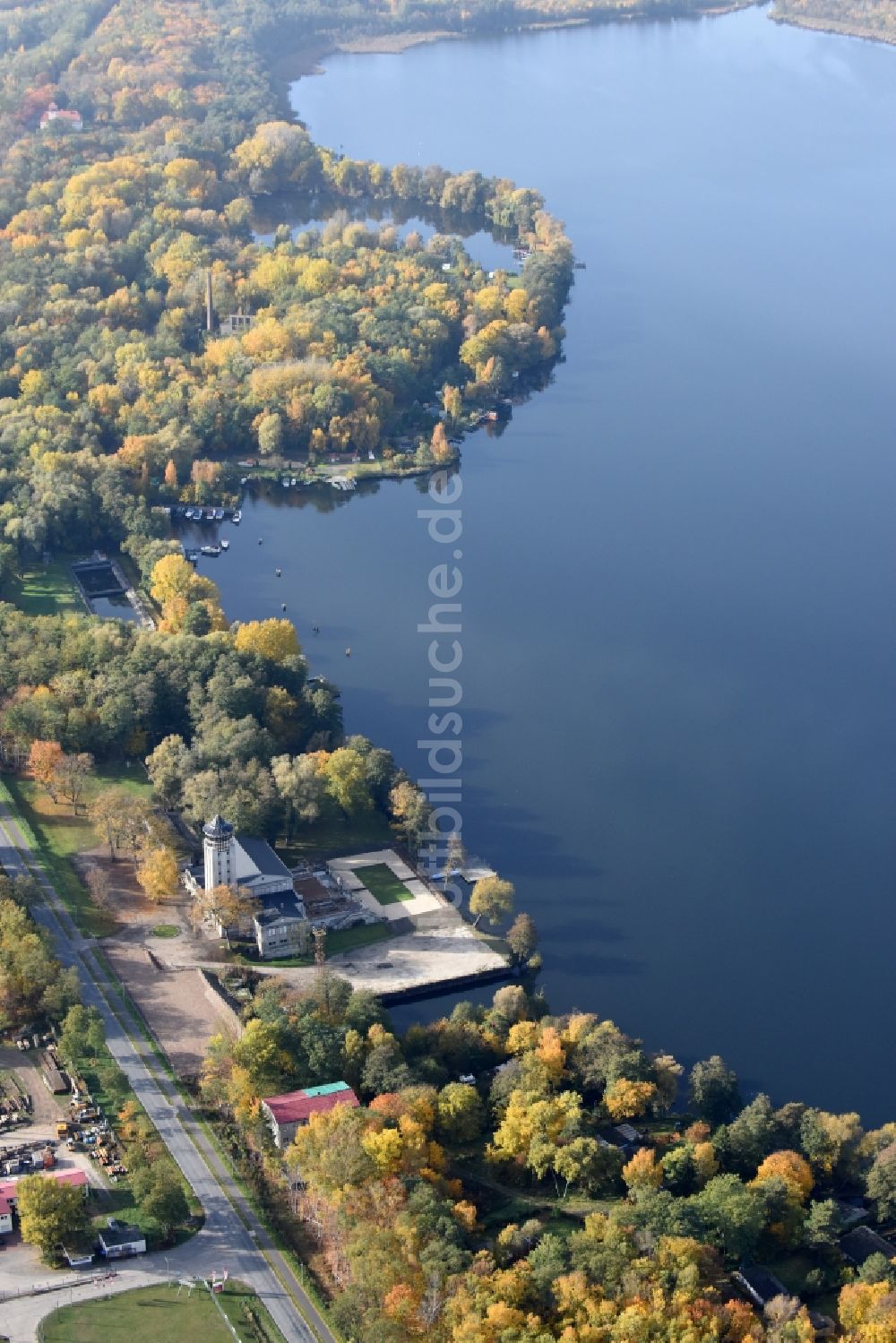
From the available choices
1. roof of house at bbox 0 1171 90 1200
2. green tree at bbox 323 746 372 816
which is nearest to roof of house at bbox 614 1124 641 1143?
roof of house at bbox 0 1171 90 1200

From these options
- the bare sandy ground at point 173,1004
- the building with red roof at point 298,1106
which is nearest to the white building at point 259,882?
the bare sandy ground at point 173,1004

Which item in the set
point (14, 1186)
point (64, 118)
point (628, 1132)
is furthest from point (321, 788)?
point (64, 118)

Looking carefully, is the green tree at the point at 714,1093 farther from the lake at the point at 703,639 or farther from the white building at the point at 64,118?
the white building at the point at 64,118

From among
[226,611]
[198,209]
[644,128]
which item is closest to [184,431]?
[226,611]

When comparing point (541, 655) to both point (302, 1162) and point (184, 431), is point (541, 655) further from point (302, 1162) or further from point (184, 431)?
point (302, 1162)

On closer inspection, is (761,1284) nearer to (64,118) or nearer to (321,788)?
(321,788)

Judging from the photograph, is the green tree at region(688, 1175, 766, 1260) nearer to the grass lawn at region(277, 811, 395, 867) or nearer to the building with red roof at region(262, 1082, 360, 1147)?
the building with red roof at region(262, 1082, 360, 1147)
